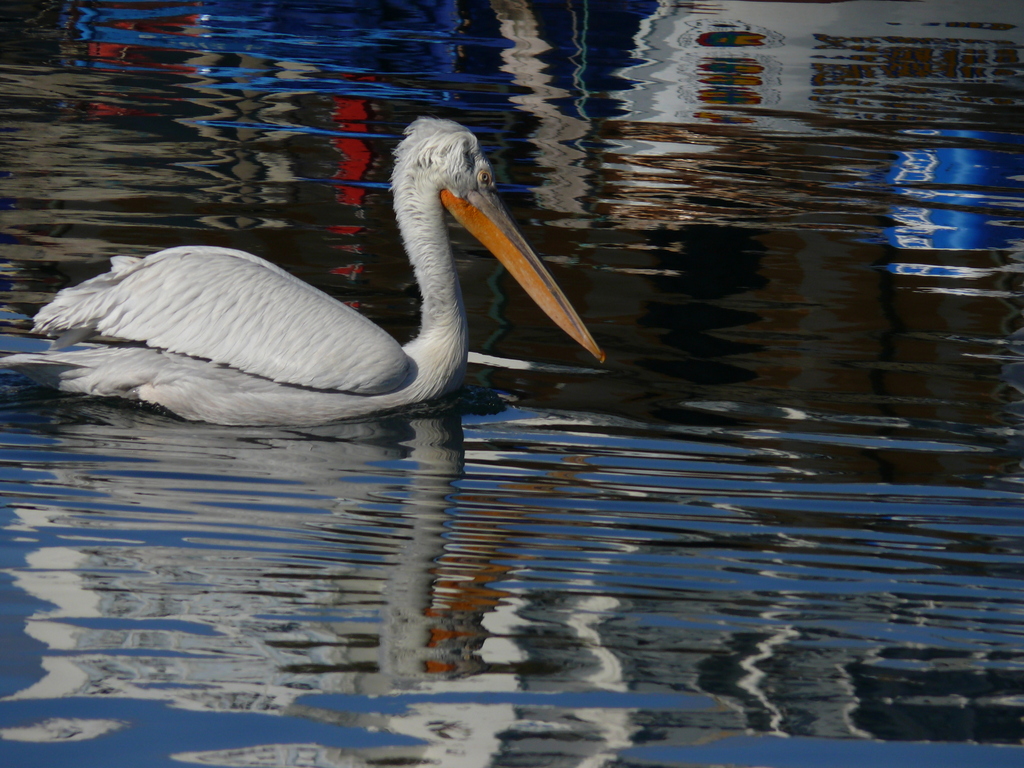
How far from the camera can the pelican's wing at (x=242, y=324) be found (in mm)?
3607

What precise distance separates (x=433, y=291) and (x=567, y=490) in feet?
3.45

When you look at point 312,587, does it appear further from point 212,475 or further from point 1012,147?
point 1012,147

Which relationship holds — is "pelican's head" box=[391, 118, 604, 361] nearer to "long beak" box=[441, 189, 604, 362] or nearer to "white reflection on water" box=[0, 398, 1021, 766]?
"long beak" box=[441, 189, 604, 362]

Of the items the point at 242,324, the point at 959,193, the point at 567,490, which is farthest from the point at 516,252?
the point at 959,193

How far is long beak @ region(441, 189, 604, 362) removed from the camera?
4051 millimetres

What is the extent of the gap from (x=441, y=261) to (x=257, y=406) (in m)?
0.79

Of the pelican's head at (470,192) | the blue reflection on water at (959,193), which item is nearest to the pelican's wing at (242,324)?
the pelican's head at (470,192)

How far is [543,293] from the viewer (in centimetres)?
410

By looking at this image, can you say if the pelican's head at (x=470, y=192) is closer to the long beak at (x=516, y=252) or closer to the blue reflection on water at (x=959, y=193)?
the long beak at (x=516, y=252)

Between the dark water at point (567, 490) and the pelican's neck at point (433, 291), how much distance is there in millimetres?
153

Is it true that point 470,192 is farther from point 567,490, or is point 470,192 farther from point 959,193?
point 959,193

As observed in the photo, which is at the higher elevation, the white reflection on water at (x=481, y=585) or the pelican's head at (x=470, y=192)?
the pelican's head at (x=470, y=192)

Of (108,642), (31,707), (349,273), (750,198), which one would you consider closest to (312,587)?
(108,642)

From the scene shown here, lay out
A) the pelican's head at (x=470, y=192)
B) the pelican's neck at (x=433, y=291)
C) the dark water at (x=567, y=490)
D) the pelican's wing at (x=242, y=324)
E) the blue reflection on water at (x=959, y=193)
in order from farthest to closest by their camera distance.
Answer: the blue reflection on water at (x=959, y=193) → the pelican's head at (x=470, y=192) → the pelican's neck at (x=433, y=291) → the pelican's wing at (x=242, y=324) → the dark water at (x=567, y=490)
